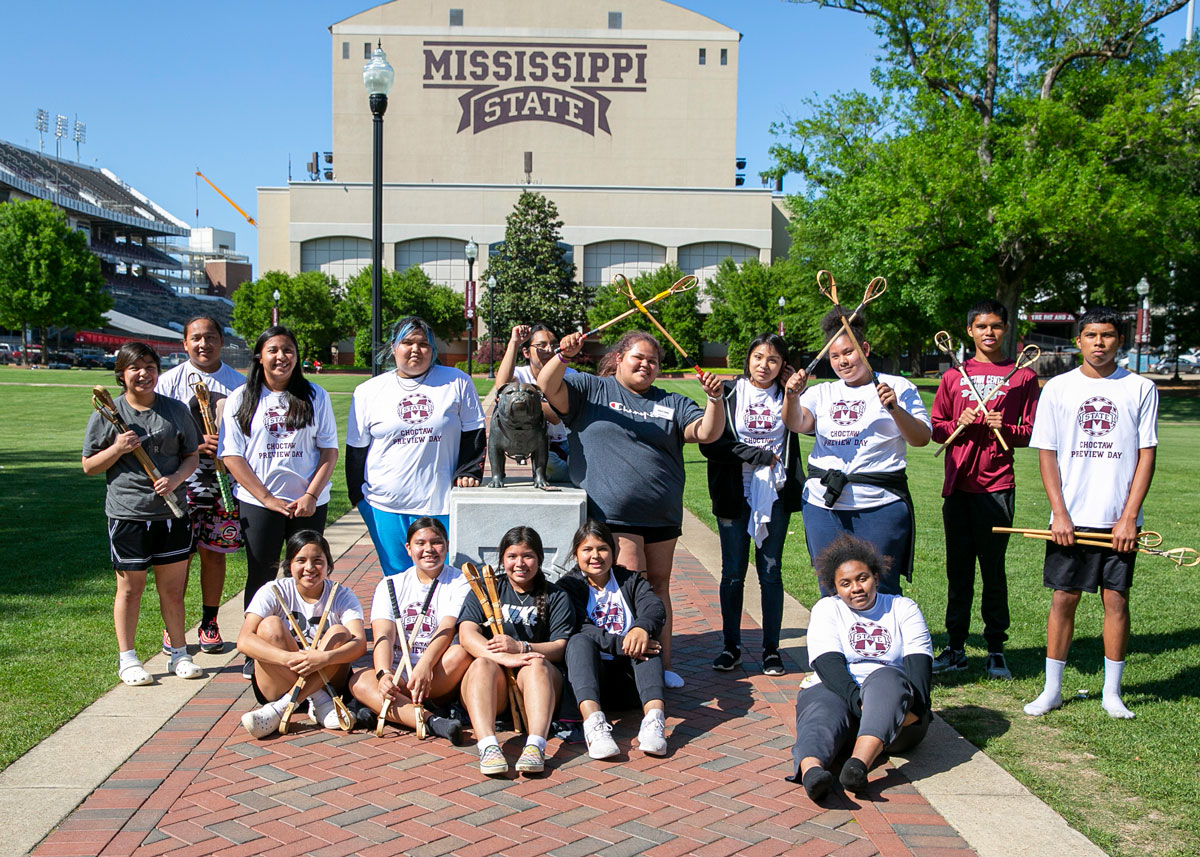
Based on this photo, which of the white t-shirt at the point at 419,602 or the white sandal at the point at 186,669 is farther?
the white sandal at the point at 186,669

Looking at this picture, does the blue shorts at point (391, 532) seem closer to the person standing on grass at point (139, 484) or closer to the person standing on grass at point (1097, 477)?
the person standing on grass at point (139, 484)

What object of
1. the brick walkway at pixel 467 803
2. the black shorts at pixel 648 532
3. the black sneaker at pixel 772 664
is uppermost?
the black shorts at pixel 648 532

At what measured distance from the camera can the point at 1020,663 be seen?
587 centimetres

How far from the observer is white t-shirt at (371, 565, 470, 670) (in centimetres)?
491

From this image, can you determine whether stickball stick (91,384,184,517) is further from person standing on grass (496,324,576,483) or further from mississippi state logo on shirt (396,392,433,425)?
person standing on grass (496,324,576,483)

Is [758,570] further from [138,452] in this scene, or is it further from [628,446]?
[138,452]

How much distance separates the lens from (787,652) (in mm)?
6113

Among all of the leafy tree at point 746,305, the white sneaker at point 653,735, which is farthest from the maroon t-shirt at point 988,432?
the leafy tree at point 746,305

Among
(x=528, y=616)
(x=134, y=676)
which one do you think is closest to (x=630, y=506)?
(x=528, y=616)

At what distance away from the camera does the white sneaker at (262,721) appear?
4.54m

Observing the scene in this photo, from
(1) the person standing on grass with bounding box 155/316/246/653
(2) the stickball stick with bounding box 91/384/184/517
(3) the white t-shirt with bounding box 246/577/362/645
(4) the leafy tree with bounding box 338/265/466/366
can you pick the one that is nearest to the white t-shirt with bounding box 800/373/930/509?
(3) the white t-shirt with bounding box 246/577/362/645

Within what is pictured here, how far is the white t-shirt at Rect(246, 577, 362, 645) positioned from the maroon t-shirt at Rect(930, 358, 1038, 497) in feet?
10.5

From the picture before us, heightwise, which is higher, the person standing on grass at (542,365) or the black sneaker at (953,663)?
the person standing on grass at (542,365)

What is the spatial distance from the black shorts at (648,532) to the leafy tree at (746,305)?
47906 mm
